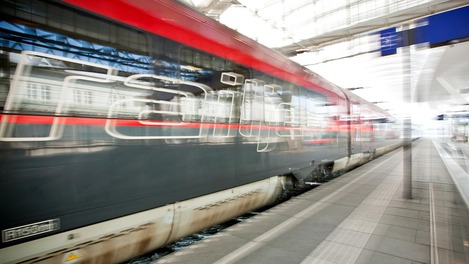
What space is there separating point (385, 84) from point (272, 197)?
51.4ft

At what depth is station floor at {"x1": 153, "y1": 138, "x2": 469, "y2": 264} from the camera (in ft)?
8.39

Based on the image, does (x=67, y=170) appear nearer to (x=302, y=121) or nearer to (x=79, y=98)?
(x=79, y=98)

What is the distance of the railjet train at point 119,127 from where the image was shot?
1.68m

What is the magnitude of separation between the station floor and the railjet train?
1.71ft

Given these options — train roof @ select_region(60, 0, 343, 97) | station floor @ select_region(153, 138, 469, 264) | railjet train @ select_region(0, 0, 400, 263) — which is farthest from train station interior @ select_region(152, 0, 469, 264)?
railjet train @ select_region(0, 0, 400, 263)

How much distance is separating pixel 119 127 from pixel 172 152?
2.02 feet

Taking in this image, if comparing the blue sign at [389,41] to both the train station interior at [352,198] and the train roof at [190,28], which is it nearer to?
the train station interior at [352,198]

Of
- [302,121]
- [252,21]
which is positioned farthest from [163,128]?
[252,21]

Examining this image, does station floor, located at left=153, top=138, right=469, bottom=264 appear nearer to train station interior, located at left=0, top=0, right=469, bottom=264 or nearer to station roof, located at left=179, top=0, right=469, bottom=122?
train station interior, located at left=0, top=0, right=469, bottom=264

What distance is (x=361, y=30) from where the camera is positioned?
8422mm

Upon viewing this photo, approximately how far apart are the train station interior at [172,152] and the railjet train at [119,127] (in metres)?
0.01

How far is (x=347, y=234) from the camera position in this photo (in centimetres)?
311

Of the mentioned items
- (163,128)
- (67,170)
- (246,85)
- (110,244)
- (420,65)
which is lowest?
(110,244)

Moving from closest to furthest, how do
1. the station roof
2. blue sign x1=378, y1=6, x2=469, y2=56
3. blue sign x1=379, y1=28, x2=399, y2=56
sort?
blue sign x1=378, y1=6, x2=469, y2=56, blue sign x1=379, y1=28, x2=399, y2=56, the station roof
